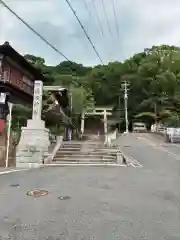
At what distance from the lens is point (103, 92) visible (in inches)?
2201

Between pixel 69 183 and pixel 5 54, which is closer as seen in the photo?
pixel 69 183

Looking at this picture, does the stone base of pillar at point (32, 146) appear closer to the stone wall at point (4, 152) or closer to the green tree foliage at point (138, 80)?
the stone wall at point (4, 152)

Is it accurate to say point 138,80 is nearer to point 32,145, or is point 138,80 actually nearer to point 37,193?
point 32,145

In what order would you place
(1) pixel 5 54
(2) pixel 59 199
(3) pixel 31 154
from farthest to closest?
(1) pixel 5 54
(3) pixel 31 154
(2) pixel 59 199

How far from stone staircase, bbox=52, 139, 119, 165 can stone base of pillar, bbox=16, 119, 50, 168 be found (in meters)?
1.07

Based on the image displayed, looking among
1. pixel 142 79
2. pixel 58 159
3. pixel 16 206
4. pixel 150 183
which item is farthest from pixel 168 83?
pixel 16 206

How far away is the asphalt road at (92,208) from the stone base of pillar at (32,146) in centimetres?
322

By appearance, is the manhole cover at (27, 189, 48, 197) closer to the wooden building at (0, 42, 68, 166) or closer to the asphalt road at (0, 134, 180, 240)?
the asphalt road at (0, 134, 180, 240)

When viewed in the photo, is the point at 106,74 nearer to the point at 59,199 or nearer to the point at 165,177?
the point at 165,177

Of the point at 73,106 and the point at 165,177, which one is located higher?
the point at 73,106

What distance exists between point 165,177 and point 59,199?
4.82m

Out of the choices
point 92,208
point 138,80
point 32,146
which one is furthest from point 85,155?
point 138,80

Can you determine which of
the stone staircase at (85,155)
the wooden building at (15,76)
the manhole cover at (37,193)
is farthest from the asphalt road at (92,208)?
the wooden building at (15,76)

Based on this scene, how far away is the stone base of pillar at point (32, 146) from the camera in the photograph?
43.5ft
